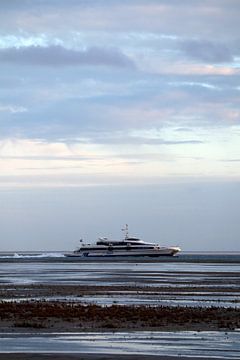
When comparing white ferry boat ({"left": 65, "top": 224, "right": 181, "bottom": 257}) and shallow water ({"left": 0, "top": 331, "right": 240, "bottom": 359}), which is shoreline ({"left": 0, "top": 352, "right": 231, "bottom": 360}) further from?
white ferry boat ({"left": 65, "top": 224, "right": 181, "bottom": 257})

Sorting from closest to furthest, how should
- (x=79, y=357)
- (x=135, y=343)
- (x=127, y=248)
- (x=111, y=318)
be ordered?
(x=79, y=357)
(x=135, y=343)
(x=111, y=318)
(x=127, y=248)

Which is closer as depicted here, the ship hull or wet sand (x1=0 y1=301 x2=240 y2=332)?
wet sand (x1=0 y1=301 x2=240 y2=332)

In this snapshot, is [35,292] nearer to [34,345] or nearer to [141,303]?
[141,303]

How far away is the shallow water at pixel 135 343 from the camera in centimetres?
2450

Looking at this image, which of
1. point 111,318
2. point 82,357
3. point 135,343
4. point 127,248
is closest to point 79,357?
point 82,357

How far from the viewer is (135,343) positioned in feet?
86.5

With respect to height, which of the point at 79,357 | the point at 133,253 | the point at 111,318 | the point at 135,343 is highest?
the point at 133,253

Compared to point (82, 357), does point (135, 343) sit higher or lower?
higher

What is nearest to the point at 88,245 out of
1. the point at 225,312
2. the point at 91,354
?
the point at 225,312

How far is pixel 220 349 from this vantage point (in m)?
25.0

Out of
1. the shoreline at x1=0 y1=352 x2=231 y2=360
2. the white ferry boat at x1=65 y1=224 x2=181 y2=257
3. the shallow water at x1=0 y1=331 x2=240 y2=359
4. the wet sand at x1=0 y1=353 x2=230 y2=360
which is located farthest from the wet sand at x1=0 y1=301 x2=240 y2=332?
the white ferry boat at x1=65 y1=224 x2=181 y2=257

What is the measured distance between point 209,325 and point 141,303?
10.9m

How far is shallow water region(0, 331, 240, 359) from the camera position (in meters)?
24.5

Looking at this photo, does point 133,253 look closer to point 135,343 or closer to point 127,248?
point 127,248
